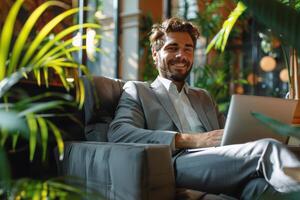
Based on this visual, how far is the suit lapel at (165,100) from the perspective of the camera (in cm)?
194

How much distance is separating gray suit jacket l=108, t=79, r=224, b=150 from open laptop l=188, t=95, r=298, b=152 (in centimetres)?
29

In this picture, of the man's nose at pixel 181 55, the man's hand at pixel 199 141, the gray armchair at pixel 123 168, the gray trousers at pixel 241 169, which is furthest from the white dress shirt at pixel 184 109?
the gray armchair at pixel 123 168

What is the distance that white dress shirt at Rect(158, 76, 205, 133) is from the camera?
2023 mm

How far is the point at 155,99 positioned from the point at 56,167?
0.56 m

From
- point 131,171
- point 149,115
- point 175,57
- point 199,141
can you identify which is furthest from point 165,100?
point 131,171

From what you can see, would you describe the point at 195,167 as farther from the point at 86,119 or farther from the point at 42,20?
the point at 42,20

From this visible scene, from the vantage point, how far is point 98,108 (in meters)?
1.88

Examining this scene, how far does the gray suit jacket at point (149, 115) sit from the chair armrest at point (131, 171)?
27 cm

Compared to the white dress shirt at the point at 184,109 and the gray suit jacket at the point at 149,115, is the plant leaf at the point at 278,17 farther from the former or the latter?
the white dress shirt at the point at 184,109

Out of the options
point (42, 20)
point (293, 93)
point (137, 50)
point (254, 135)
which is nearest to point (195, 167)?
point (254, 135)

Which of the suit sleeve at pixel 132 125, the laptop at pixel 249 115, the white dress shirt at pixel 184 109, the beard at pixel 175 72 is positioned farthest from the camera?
the beard at pixel 175 72

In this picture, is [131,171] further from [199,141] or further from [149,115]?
[149,115]

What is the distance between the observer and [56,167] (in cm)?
185

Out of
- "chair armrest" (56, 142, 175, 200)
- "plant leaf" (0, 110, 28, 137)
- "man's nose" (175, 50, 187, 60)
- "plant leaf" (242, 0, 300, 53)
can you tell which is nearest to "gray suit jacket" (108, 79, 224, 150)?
"man's nose" (175, 50, 187, 60)
